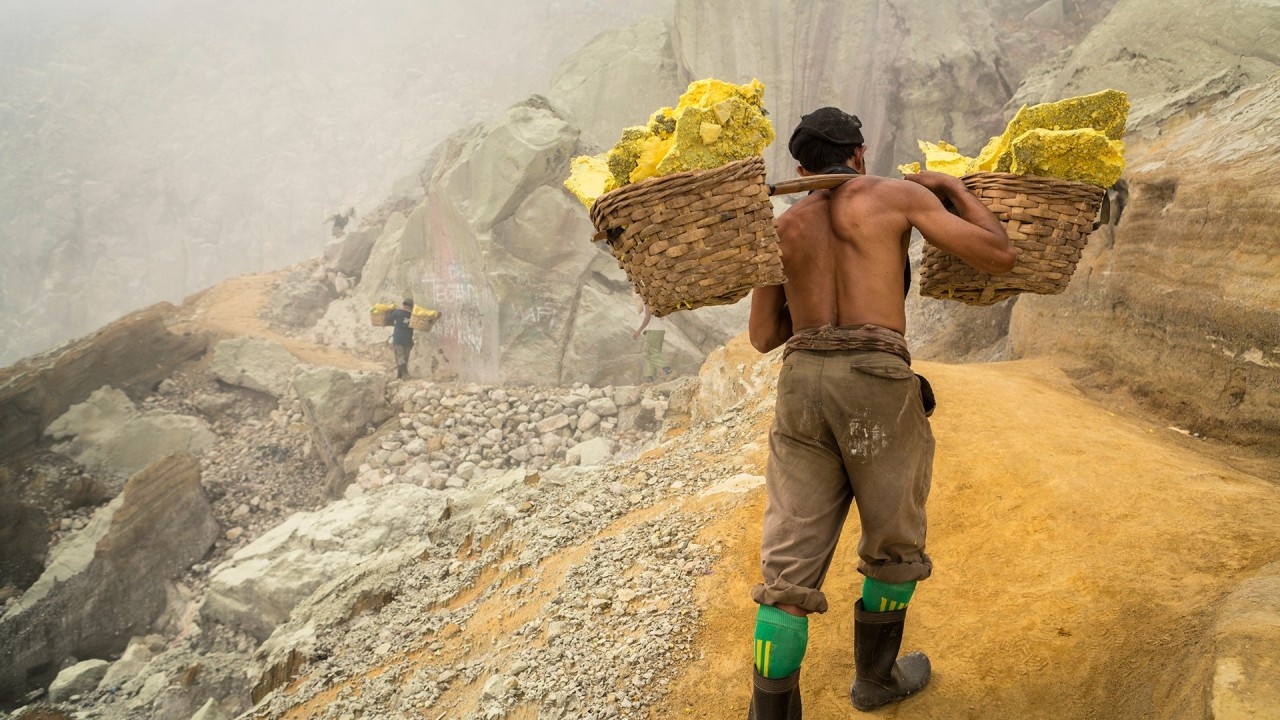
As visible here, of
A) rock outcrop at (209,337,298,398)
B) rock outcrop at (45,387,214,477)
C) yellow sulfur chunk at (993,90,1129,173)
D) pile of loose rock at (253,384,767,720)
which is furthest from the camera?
rock outcrop at (209,337,298,398)

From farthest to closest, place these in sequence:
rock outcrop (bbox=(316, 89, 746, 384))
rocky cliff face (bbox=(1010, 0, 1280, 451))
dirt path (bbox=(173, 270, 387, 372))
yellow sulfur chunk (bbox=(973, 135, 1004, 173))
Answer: dirt path (bbox=(173, 270, 387, 372)) → rock outcrop (bbox=(316, 89, 746, 384)) → rocky cliff face (bbox=(1010, 0, 1280, 451)) → yellow sulfur chunk (bbox=(973, 135, 1004, 173))

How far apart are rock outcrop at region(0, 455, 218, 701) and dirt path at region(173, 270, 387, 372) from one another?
17.2ft

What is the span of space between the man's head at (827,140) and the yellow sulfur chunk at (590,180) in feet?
1.78

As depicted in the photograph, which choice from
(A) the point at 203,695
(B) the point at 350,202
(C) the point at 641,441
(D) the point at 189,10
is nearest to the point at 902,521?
(A) the point at 203,695

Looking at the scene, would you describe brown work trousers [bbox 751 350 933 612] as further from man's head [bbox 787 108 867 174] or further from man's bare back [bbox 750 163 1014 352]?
man's head [bbox 787 108 867 174]

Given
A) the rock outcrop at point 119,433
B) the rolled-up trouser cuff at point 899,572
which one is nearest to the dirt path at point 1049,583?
the rolled-up trouser cuff at point 899,572

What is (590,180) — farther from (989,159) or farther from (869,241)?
(989,159)

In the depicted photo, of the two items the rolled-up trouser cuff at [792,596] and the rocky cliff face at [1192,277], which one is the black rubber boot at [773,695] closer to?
the rolled-up trouser cuff at [792,596]

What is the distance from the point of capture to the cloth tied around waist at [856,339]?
181cm

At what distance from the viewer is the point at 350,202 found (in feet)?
114

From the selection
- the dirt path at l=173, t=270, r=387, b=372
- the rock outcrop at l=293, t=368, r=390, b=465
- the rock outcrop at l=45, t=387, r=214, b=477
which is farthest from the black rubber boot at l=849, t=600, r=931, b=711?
the dirt path at l=173, t=270, r=387, b=372

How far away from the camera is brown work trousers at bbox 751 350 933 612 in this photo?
1776 mm

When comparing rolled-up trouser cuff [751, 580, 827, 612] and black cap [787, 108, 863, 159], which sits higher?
black cap [787, 108, 863, 159]

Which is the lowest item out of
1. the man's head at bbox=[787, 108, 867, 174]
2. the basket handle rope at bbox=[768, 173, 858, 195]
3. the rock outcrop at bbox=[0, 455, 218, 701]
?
the rock outcrop at bbox=[0, 455, 218, 701]
